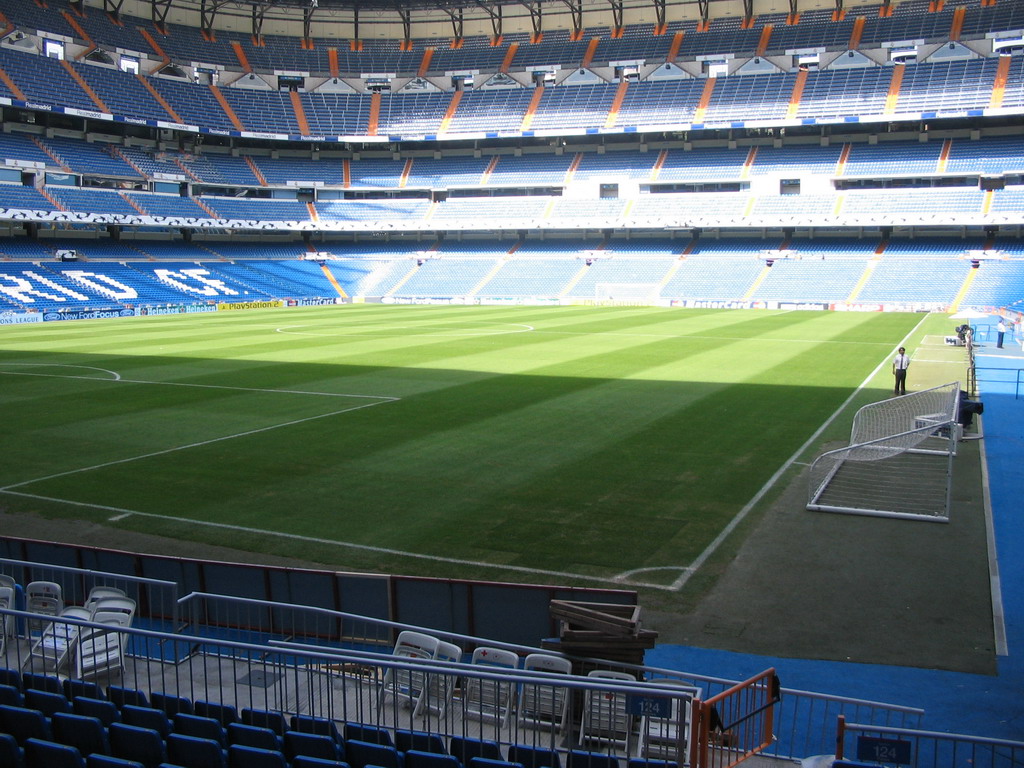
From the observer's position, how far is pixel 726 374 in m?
30.2

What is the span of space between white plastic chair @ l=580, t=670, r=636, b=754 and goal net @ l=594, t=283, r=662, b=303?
60.8 metres

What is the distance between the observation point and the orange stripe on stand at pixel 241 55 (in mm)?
83438

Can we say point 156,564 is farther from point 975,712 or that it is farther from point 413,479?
point 975,712

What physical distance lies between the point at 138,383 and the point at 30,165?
Result: 154 ft

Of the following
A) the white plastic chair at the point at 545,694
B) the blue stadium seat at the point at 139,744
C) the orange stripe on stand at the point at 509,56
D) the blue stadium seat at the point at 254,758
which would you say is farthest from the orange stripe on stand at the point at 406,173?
the blue stadium seat at the point at 254,758

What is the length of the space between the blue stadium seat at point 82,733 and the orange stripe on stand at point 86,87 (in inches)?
2887

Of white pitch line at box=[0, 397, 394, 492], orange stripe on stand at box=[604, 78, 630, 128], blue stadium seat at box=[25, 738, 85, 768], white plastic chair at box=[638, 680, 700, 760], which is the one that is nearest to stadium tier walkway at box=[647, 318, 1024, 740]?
white plastic chair at box=[638, 680, 700, 760]

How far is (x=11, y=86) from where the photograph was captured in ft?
213

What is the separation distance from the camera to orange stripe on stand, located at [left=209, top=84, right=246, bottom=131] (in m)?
79.3

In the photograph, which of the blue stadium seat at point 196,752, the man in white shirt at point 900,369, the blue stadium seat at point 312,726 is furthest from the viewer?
the man in white shirt at point 900,369

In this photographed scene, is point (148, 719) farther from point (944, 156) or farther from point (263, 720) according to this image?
point (944, 156)

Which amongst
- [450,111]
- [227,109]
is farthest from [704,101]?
[227,109]

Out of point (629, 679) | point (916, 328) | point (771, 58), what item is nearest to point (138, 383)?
point (629, 679)

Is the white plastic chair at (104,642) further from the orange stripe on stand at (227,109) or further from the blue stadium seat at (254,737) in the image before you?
the orange stripe on stand at (227,109)
